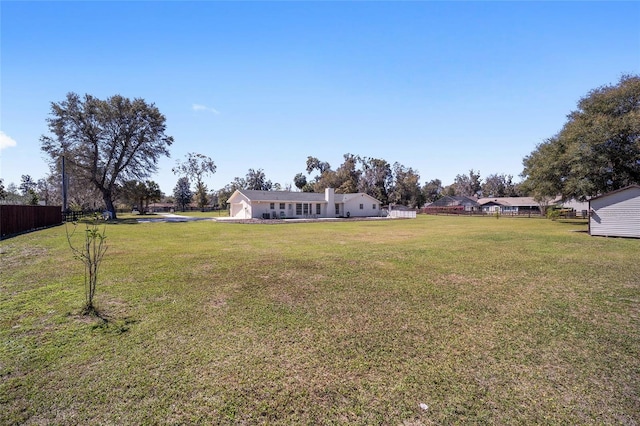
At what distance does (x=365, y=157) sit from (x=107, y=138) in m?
49.8

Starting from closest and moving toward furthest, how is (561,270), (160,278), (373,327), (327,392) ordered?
(327,392) → (373,327) → (160,278) → (561,270)

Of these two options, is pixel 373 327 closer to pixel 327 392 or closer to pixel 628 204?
pixel 327 392

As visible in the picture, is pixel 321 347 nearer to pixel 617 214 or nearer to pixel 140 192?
pixel 617 214

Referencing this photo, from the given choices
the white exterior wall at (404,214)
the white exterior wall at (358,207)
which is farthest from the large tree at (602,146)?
the white exterior wall at (358,207)

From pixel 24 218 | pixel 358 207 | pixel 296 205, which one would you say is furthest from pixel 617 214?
pixel 24 218

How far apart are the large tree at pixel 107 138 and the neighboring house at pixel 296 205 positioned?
12.6 metres

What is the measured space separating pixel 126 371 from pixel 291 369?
1875 mm

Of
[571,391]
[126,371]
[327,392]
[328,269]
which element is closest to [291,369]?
[327,392]

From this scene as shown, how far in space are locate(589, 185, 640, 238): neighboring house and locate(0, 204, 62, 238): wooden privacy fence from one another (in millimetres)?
30915

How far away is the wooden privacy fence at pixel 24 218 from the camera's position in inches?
602

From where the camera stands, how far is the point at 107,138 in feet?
116

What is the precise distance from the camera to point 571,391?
3100mm

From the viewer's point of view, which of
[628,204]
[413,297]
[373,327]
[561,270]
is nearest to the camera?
[373,327]

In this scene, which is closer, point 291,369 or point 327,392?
point 327,392
